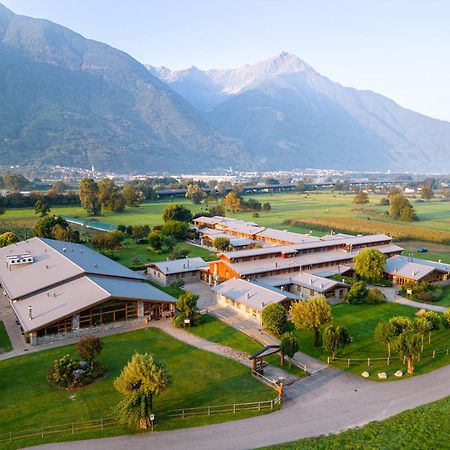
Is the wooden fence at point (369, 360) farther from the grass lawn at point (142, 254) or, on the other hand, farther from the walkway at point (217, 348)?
the grass lawn at point (142, 254)

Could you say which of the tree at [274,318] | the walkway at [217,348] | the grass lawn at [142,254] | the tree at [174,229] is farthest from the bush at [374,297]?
the tree at [174,229]

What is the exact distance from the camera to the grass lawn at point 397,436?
23.8 m

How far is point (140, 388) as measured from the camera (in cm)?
2566

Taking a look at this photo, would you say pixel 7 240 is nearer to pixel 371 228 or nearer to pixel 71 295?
pixel 71 295

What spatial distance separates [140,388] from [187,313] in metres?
15.6

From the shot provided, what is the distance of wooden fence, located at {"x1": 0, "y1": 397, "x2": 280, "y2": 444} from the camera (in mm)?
24375

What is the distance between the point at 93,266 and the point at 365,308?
31.0m

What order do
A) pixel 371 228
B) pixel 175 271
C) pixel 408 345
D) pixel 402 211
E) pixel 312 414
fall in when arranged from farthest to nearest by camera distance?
1. pixel 402 211
2. pixel 371 228
3. pixel 175 271
4. pixel 408 345
5. pixel 312 414

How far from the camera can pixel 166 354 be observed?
1384 inches

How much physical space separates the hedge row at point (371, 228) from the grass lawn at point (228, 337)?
61.6m

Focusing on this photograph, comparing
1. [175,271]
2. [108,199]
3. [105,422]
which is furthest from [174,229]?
[105,422]

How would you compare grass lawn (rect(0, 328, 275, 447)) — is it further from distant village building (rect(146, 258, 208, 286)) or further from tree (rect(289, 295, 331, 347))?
distant village building (rect(146, 258, 208, 286))

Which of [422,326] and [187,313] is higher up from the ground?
[422,326]

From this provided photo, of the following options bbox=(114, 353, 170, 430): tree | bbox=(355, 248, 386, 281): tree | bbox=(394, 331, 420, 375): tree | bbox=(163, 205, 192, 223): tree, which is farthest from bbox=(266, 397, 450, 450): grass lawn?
bbox=(163, 205, 192, 223): tree
